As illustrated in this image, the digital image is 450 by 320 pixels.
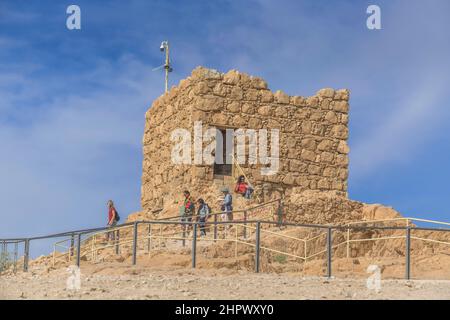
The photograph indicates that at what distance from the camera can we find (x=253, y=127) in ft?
89.3

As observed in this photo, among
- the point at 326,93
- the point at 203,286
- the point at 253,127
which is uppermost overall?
the point at 326,93

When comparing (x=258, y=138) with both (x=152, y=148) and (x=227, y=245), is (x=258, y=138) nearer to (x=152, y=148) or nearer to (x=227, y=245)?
(x=152, y=148)

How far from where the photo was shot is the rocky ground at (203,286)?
12953mm

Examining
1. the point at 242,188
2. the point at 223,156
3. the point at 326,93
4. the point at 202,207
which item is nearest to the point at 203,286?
the point at 202,207

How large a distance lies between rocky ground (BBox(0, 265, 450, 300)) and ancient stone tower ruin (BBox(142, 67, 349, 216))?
1039 cm

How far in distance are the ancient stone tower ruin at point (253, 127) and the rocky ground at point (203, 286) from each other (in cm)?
1039

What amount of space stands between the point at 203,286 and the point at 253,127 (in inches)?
544

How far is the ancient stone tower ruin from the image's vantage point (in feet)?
87.7

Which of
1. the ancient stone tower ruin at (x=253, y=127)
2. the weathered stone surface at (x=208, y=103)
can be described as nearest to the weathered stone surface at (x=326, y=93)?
the ancient stone tower ruin at (x=253, y=127)

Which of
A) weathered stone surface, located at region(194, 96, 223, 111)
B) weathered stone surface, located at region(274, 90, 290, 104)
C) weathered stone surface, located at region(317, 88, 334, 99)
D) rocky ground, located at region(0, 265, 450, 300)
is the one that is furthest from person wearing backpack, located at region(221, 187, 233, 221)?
rocky ground, located at region(0, 265, 450, 300)

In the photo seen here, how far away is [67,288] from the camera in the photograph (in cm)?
1381

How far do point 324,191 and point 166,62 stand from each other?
7.85m

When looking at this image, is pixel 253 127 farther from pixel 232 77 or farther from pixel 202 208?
pixel 202 208
